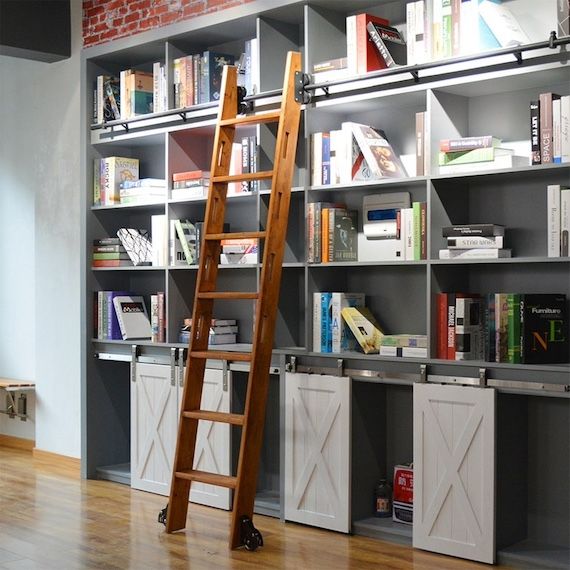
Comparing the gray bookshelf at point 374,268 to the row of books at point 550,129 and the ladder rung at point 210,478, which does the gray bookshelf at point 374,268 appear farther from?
the ladder rung at point 210,478

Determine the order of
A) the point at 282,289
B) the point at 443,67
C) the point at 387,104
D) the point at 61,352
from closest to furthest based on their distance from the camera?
the point at 443,67, the point at 387,104, the point at 282,289, the point at 61,352

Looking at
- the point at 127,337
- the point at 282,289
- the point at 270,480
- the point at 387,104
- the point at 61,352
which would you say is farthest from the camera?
the point at 61,352

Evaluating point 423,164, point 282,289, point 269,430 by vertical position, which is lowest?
point 269,430

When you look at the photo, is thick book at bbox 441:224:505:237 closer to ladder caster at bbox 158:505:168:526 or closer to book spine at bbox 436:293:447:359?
book spine at bbox 436:293:447:359

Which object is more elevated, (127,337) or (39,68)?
(39,68)

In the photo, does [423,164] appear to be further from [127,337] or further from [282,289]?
[127,337]

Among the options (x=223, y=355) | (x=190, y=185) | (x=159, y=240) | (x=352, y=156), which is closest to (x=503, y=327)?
(x=352, y=156)

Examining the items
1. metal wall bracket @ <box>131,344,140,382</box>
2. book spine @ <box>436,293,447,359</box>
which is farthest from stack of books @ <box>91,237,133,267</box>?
book spine @ <box>436,293,447,359</box>

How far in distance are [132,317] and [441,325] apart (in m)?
2.40

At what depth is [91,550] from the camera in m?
4.71

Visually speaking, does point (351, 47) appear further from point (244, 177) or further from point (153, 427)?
point (153, 427)

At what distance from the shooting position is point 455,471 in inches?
177

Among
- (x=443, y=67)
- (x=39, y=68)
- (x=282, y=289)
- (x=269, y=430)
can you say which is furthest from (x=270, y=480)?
(x=39, y=68)

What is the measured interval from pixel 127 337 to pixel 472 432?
8.47 feet
